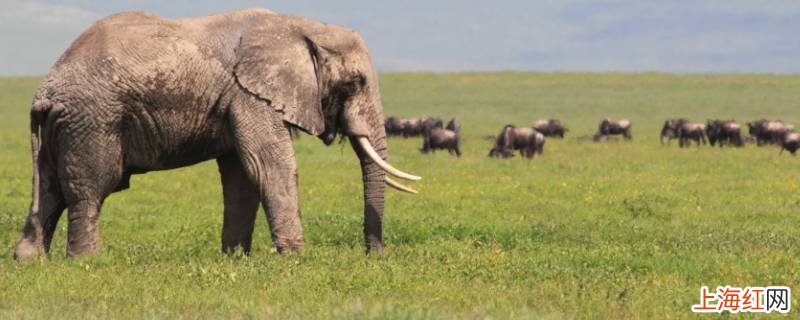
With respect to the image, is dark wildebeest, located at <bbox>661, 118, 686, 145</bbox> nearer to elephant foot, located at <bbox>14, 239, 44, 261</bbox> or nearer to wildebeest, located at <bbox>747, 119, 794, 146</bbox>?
wildebeest, located at <bbox>747, 119, 794, 146</bbox>

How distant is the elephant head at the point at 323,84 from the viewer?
1271 cm

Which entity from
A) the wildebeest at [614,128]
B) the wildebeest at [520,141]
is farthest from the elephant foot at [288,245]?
the wildebeest at [614,128]

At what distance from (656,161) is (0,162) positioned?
20.1 meters

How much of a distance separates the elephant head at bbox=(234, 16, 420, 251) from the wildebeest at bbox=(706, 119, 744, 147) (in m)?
39.6

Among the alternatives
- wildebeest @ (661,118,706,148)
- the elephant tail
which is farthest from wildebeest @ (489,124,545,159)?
the elephant tail

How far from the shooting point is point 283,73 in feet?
41.9

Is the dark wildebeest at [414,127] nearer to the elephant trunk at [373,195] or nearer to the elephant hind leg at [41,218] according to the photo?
the elephant trunk at [373,195]

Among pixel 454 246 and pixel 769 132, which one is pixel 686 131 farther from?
pixel 454 246

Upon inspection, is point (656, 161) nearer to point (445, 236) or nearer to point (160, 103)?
point (445, 236)

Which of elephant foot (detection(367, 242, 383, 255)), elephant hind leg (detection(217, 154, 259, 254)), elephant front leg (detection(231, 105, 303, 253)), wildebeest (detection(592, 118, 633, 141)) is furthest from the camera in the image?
wildebeest (detection(592, 118, 633, 141))

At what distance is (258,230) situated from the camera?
57.6 feet

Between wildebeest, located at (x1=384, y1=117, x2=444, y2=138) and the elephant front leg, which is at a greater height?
the elephant front leg

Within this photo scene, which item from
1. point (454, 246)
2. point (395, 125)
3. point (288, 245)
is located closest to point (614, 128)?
point (395, 125)

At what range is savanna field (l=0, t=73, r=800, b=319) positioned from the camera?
996 cm
